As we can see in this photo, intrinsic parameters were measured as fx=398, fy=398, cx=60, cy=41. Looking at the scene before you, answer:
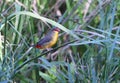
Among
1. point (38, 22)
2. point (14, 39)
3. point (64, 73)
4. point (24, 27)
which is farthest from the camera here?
point (38, 22)

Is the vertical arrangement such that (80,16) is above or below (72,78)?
above

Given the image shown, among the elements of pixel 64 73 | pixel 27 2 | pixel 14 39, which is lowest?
pixel 64 73

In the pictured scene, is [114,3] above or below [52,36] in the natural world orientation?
above

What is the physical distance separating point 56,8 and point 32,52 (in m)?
0.85

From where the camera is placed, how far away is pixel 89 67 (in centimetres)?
208

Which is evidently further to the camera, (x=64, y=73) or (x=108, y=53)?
(x=64, y=73)

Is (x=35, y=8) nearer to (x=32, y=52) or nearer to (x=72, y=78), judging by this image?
(x=32, y=52)

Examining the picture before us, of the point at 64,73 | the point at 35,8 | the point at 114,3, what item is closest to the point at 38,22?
the point at 35,8

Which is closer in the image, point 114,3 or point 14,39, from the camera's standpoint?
point 114,3

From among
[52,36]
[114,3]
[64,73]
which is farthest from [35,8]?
[114,3]

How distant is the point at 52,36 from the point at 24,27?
266mm

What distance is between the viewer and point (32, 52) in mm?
2451

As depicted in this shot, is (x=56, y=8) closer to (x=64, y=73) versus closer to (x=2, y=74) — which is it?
(x=64, y=73)

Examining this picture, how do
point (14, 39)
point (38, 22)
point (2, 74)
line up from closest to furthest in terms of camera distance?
point (2, 74) < point (14, 39) < point (38, 22)
